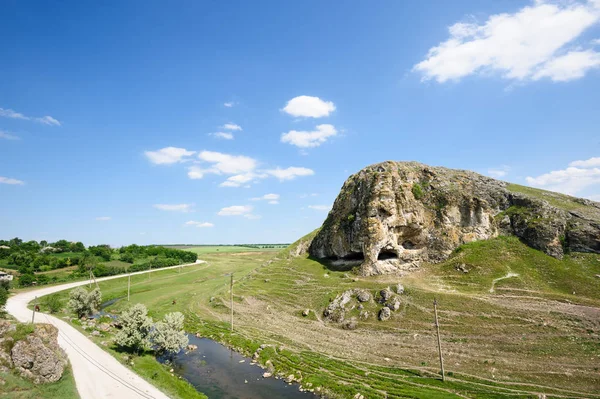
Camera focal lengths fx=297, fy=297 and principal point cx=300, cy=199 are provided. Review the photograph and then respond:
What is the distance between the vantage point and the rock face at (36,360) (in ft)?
114

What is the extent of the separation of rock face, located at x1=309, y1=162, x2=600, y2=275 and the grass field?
4.60 metres

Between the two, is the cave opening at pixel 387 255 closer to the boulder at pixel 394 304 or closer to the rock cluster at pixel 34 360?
the boulder at pixel 394 304

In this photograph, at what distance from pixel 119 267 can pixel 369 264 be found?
124236 millimetres

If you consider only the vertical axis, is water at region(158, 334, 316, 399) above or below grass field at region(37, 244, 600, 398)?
below

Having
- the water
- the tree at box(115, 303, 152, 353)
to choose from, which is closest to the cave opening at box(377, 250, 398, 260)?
the water

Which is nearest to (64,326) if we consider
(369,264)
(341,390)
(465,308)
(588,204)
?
(341,390)

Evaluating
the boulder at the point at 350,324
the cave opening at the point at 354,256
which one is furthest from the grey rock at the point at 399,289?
the cave opening at the point at 354,256

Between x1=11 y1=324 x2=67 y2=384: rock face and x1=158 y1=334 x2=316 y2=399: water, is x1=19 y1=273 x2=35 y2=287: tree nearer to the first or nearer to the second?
x1=158 y1=334 x2=316 y2=399: water

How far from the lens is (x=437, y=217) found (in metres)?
85.3

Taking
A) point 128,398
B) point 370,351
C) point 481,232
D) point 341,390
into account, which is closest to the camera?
point 128,398

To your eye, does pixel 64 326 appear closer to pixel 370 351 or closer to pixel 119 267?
pixel 370 351

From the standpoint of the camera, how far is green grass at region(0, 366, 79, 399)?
3060cm

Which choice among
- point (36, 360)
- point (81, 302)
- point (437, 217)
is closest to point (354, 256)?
point (437, 217)

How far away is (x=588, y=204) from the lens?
82688 mm
